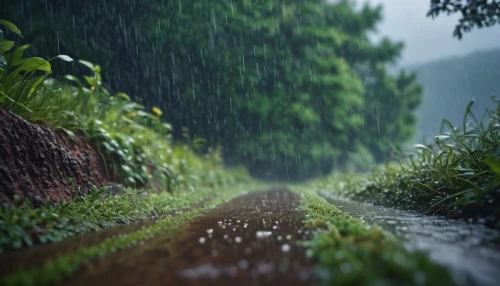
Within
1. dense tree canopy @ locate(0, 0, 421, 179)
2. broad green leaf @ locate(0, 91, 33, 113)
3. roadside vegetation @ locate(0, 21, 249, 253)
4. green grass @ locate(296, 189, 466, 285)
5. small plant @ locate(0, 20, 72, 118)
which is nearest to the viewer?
green grass @ locate(296, 189, 466, 285)

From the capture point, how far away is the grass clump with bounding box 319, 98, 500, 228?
12.2 ft

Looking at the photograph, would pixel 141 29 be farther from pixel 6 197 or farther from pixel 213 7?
pixel 6 197

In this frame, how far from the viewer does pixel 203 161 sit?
13.4 meters

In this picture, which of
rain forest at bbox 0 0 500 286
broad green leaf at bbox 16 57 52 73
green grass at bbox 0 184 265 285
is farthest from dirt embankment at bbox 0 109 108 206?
green grass at bbox 0 184 265 285

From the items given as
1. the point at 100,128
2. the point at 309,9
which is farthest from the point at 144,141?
the point at 309,9

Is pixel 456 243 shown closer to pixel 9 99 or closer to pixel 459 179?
pixel 459 179

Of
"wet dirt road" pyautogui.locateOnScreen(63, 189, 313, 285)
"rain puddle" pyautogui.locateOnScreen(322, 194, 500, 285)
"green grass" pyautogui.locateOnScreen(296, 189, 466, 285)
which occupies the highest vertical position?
"green grass" pyautogui.locateOnScreen(296, 189, 466, 285)

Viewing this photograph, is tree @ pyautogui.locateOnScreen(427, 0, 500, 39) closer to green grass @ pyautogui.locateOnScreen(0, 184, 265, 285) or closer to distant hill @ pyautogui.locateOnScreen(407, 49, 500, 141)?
green grass @ pyautogui.locateOnScreen(0, 184, 265, 285)

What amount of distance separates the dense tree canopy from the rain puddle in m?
7.74

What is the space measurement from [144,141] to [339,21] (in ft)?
57.1

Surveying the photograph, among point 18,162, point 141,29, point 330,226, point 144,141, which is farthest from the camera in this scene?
point 141,29

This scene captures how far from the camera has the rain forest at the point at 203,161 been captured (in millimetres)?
2384

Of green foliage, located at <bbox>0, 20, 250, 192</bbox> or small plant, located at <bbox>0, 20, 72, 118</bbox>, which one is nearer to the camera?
small plant, located at <bbox>0, 20, 72, 118</bbox>

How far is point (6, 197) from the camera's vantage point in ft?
11.6
